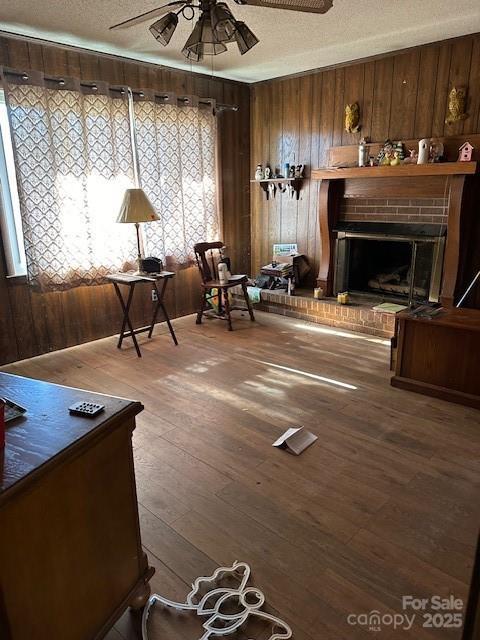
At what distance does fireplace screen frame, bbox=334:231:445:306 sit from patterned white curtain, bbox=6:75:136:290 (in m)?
2.05

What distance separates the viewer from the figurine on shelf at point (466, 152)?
3.42 m

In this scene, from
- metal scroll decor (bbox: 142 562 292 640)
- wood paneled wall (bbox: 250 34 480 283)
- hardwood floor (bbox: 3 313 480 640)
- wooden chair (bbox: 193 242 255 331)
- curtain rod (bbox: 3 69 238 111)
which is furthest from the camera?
wooden chair (bbox: 193 242 255 331)

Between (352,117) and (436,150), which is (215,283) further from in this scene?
(436,150)

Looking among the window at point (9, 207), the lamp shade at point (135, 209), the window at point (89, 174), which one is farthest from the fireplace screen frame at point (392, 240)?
the window at point (9, 207)

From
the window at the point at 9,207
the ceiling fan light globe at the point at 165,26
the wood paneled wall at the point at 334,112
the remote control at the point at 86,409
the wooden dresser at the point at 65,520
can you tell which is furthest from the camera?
the wood paneled wall at the point at 334,112

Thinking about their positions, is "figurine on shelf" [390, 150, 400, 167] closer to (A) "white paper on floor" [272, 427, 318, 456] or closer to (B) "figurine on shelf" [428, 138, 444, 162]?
(B) "figurine on shelf" [428, 138, 444, 162]

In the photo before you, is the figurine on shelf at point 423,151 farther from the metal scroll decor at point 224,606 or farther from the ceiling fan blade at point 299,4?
the metal scroll decor at point 224,606

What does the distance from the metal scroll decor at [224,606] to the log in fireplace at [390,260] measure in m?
3.13

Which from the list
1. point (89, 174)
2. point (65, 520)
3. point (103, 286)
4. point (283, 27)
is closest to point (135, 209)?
point (89, 174)

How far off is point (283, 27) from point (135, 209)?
5.65 ft

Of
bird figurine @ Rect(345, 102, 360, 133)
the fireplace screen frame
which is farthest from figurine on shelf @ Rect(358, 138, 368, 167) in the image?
the fireplace screen frame

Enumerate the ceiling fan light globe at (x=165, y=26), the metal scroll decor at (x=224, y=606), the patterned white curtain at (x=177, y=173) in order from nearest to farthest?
the metal scroll decor at (x=224, y=606)
the ceiling fan light globe at (x=165, y=26)
the patterned white curtain at (x=177, y=173)

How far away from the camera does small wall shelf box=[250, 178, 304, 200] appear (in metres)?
4.71

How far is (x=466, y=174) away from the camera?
11.3 ft
